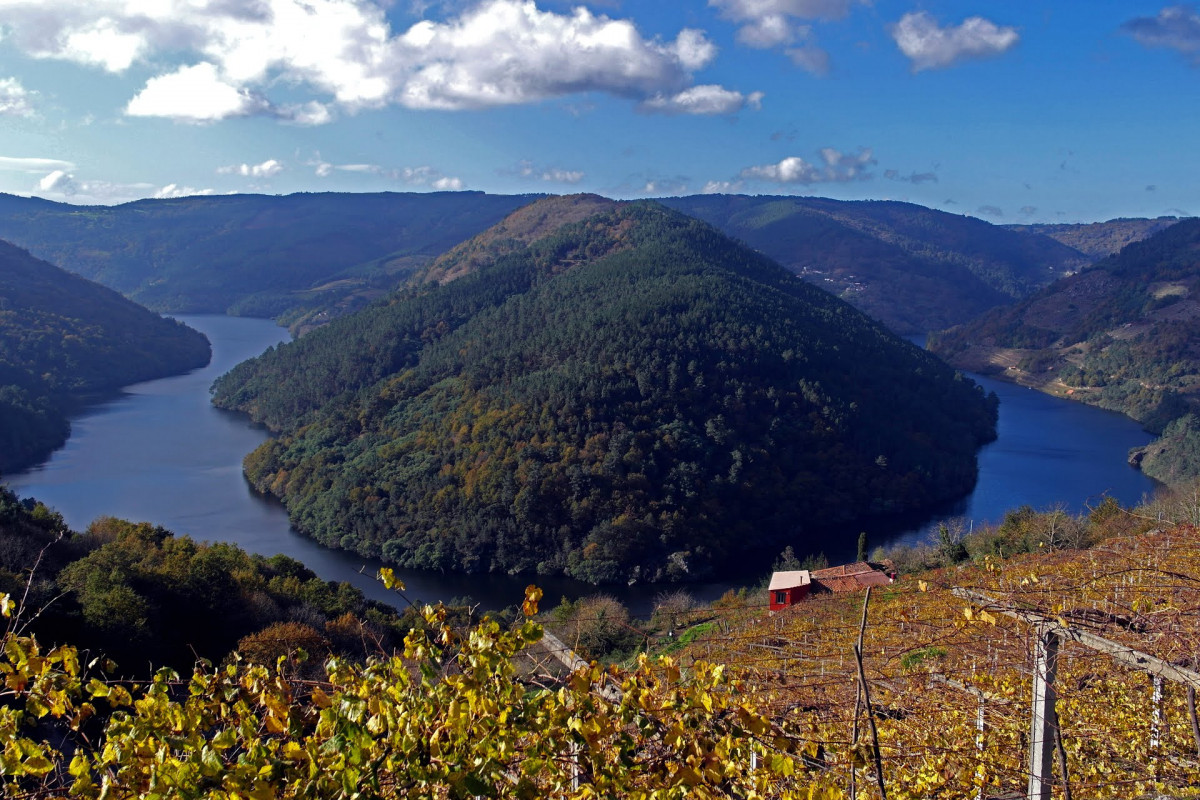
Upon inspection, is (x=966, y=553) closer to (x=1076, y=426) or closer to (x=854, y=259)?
(x=1076, y=426)

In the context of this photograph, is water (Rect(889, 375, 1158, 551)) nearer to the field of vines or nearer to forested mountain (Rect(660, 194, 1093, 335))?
the field of vines

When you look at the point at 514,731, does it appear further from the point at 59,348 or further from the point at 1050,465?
the point at 59,348

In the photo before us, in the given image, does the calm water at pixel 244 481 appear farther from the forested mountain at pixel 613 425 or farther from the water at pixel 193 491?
the forested mountain at pixel 613 425

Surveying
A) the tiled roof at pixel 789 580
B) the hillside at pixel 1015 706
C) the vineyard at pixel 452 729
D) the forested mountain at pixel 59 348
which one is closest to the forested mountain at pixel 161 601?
the hillside at pixel 1015 706

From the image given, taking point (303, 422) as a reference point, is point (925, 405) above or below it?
above

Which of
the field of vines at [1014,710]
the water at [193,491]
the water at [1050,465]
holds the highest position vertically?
the field of vines at [1014,710]

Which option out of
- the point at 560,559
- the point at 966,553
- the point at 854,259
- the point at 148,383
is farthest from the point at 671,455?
the point at 854,259

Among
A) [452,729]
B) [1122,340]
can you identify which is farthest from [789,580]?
[1122,340]
